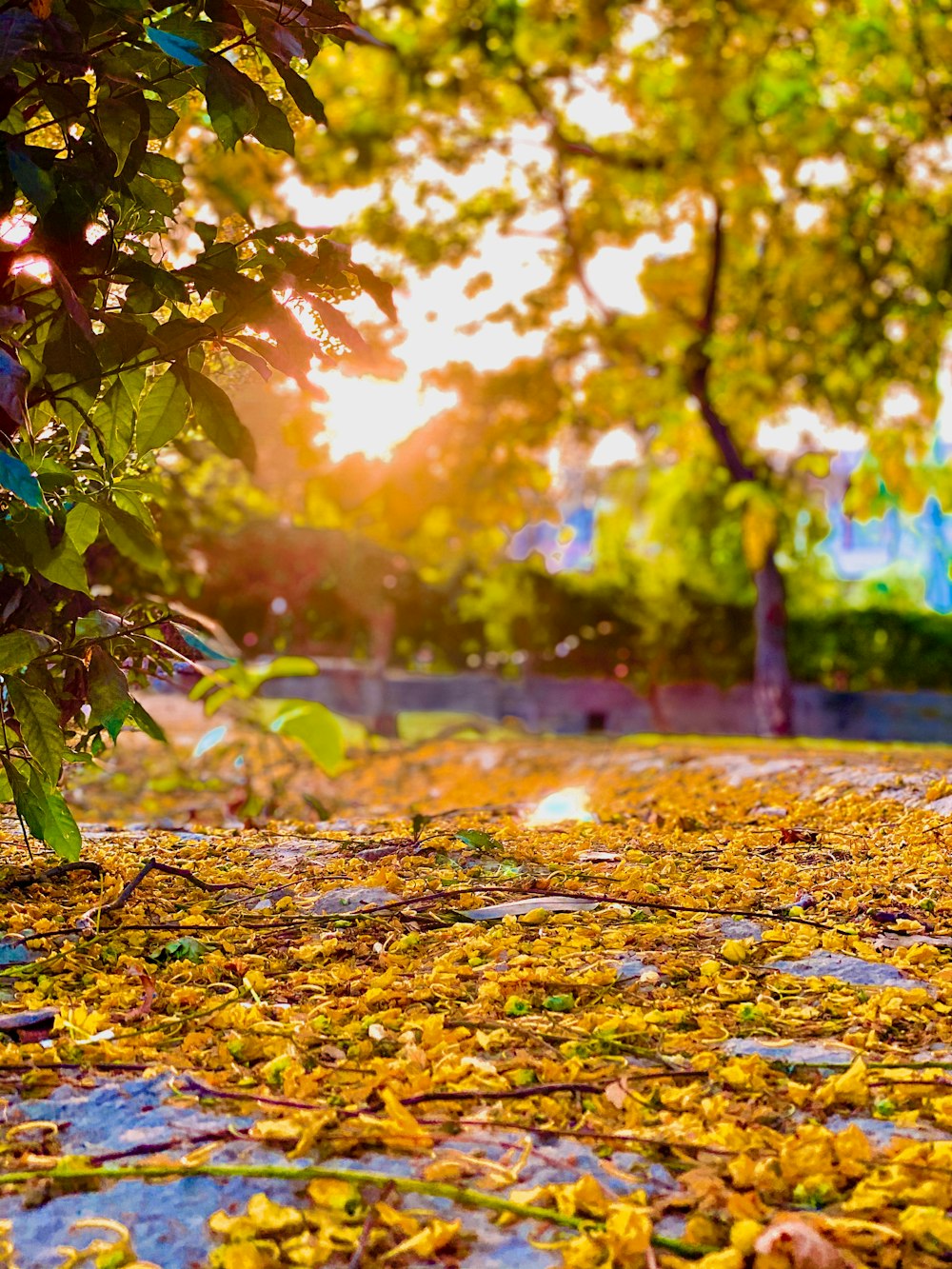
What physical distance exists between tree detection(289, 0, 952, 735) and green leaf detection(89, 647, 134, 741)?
6695mm

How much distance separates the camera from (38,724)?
2.24 metres

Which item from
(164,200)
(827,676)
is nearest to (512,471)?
(827,676)

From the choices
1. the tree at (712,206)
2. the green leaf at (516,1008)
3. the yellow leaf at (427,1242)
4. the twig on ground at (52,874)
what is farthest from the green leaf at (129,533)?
the tree at (712,206)

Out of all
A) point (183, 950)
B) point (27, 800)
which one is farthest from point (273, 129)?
point (183, 950)

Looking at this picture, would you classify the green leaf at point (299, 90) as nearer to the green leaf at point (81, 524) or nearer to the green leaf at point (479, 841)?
the green leaf at point (81, 524)

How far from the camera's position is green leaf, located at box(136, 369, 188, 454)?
213 cm

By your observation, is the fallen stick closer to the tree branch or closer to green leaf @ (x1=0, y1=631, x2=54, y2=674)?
green leaf @ (x1=0, y1=631, x2=54, y2=674)

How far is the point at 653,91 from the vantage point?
9.33m

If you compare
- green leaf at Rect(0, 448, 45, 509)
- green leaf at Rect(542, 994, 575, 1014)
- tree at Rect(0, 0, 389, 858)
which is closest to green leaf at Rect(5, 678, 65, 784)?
tree at Rect(0, 0, 389, 858)

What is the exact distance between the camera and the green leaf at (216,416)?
209 centimetres

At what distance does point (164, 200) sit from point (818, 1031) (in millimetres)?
1767

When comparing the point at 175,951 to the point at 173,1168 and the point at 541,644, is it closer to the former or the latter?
the point at 173,1168

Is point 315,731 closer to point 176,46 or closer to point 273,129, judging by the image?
point 273,129

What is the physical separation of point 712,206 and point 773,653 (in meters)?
3.69
